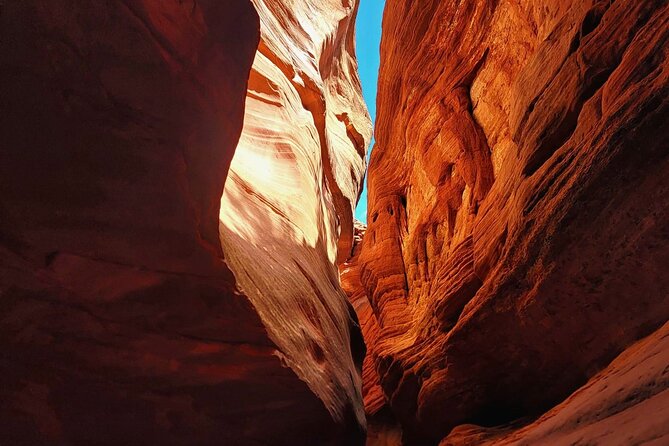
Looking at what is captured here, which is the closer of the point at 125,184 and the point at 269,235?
the point at 125,184

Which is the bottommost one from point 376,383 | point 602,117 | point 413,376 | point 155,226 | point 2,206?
point 376,383

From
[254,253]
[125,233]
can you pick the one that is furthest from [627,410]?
[254,253]

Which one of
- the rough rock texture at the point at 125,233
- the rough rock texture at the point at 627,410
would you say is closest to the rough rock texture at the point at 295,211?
the rough rock texture at the point at 125,233

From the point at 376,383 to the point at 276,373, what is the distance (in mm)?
9150

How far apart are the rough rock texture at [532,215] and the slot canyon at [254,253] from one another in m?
0.03

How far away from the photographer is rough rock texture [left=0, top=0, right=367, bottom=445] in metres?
3.23

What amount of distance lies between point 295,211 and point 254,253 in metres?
2.08

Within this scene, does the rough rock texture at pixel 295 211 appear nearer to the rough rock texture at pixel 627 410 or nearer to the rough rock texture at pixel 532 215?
the rough rock texture at pixel 532 215

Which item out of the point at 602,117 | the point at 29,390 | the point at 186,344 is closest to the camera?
the point at 29,390

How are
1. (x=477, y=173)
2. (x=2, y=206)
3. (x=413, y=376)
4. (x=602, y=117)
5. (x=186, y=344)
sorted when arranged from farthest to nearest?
(x=477, y=173), (x=413, y=376), (x=602, y=117), (x=186, y=344), (x=2, y=206)

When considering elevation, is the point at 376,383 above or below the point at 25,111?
below

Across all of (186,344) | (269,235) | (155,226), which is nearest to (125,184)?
(155,226)

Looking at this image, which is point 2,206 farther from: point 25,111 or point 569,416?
point 569,416

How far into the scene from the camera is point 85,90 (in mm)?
3312
